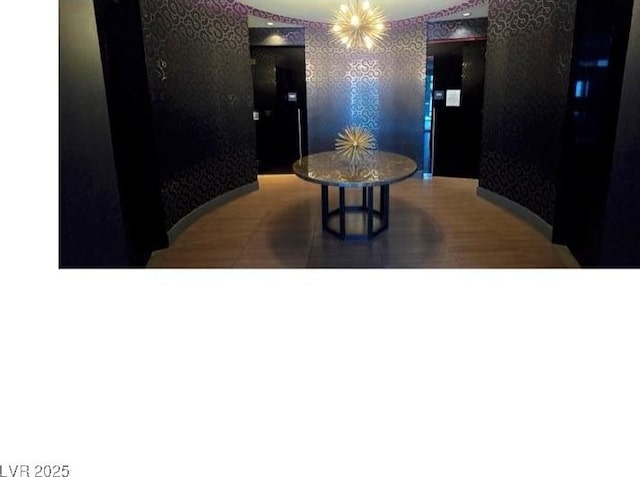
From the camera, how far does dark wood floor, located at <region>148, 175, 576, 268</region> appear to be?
11.9 ft

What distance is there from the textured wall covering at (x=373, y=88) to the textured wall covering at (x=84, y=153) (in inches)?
172

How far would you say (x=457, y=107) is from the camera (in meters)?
6.46

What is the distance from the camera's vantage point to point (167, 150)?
413 centimetres

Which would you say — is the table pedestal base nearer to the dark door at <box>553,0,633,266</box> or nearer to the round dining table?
the round dining table

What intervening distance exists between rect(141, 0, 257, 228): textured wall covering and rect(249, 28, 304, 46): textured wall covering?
3.02ft

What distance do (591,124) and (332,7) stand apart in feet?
10.5

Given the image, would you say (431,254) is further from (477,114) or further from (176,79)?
(477,114)

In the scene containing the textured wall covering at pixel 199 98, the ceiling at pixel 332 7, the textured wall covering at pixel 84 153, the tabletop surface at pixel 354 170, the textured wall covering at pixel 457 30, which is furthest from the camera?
the textured wall covering at pixel 457 30

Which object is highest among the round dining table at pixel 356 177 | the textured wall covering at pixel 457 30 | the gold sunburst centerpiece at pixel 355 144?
the textured wall covering at pixel 457 30

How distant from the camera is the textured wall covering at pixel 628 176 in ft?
9.02

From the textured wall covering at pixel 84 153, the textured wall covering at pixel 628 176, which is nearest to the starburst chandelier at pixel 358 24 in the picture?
the textured wall covering at pixel 628 176

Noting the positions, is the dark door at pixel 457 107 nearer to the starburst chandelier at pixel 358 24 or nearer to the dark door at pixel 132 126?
the starburst chandelier at pixel 358 24

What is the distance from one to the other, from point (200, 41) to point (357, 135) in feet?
6.95

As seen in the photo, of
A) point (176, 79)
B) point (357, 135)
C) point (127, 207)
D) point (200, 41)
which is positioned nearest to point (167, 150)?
point (176, 79)
